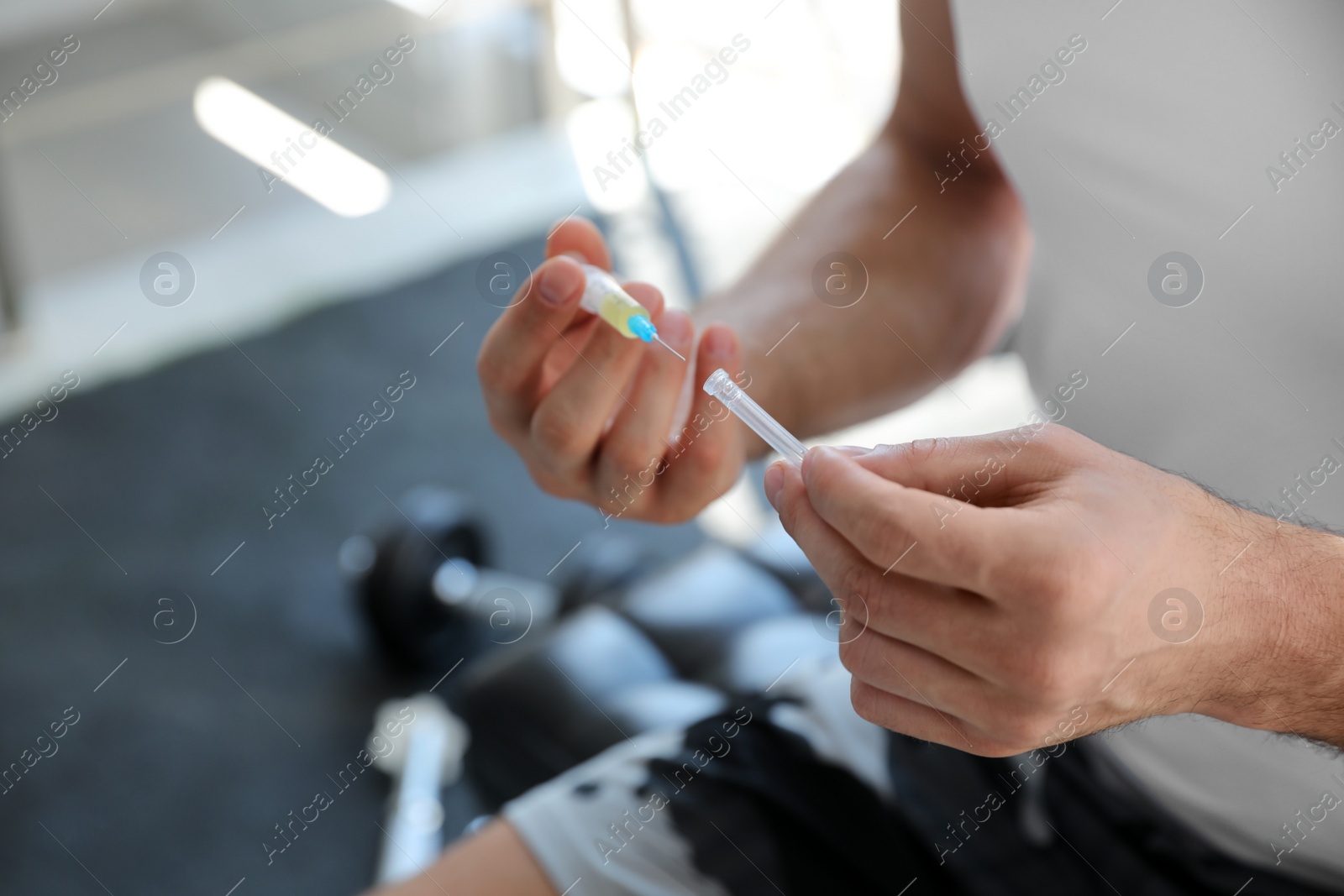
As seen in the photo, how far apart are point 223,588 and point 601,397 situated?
1.18m

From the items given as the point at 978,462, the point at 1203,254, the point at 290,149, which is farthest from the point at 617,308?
the point at 290,149

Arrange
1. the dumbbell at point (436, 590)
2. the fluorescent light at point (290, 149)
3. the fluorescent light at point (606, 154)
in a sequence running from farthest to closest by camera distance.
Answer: the fluorescent light at point (606, 154) < the fluorescent light at point (290, 149) < the dumbbell at point (436, 590)

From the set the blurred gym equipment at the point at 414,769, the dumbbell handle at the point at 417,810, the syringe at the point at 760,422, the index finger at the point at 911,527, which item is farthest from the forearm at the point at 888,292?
the dumbbell handle at the point at 417,810

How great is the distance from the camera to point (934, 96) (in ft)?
2.88

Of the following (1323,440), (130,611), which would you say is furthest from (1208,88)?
(130,611)

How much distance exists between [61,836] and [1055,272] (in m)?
1.33

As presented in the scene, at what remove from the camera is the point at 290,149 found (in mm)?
2264

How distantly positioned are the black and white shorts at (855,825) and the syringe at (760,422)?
0.86ft

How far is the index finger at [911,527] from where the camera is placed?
0.45 m

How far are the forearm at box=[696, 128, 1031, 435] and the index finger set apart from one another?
338 mm

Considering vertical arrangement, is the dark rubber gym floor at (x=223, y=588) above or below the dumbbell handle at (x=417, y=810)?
above

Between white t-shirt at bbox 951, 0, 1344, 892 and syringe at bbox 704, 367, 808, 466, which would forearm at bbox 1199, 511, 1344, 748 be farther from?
syringe at bbox 704, 367, 808, 466

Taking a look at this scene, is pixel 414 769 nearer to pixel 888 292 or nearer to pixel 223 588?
pixel 223 588

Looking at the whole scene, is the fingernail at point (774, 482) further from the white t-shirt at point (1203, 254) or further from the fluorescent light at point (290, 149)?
the fluorescent light at point (290, 149)
